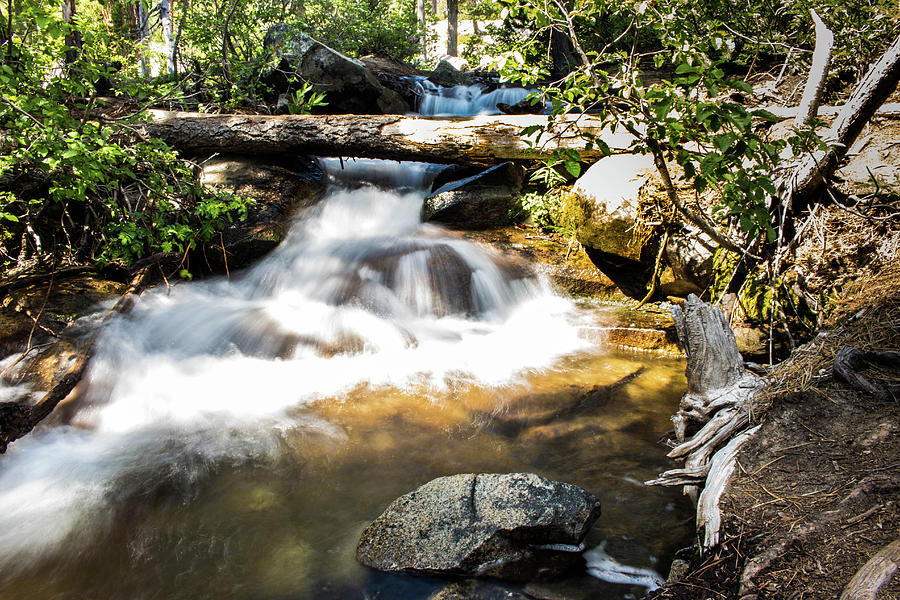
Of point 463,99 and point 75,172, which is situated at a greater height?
point 463,99

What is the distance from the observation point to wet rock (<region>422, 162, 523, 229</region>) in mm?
7742

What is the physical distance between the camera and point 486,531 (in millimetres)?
2395

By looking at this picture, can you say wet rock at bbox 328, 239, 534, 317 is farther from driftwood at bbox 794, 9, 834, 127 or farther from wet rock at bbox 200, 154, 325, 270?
driftwood at bbox 794, 9, 834, 127

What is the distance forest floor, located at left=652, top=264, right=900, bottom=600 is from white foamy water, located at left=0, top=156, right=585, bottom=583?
2.47 m

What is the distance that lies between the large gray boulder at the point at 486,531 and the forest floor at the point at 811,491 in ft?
1.85

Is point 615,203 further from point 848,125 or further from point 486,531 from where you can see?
point 486,531

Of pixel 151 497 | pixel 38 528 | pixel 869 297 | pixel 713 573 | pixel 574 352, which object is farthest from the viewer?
pixel 574 352

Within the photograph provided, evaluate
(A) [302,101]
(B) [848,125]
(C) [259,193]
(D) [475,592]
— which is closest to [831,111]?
(B) [848,125]

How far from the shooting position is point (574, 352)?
534 centimetres

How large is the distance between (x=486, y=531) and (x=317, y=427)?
1895 mm

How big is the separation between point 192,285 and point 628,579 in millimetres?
5669

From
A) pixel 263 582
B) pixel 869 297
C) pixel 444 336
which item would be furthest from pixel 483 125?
pixel 263 582

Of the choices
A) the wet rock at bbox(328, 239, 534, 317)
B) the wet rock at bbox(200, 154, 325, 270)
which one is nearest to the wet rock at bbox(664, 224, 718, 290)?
the wet rock at bbox(328, 239, 534, 317)

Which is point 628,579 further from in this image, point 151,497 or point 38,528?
point 38,528
